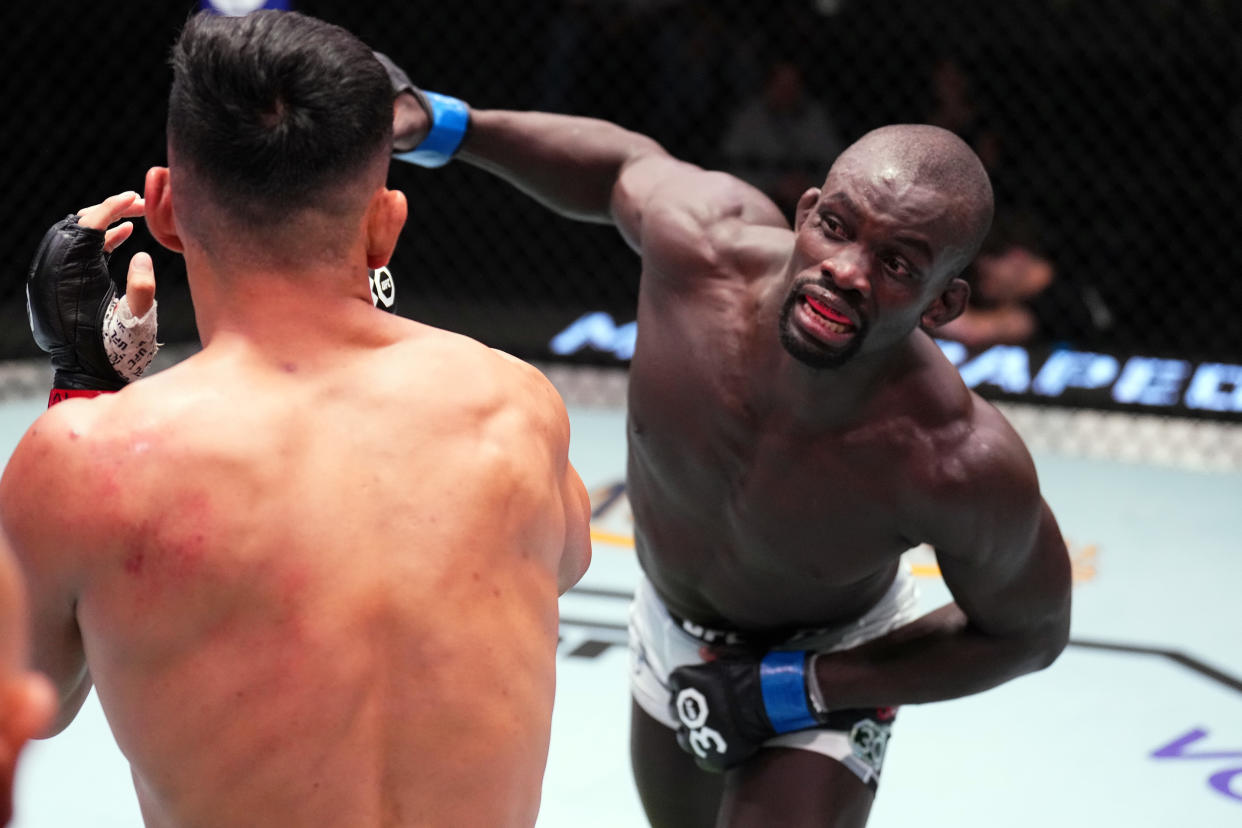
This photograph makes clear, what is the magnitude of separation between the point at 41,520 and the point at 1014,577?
3.79ft

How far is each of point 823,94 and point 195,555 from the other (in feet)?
14.8

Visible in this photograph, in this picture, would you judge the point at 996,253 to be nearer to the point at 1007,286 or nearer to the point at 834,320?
the point at 1007,286

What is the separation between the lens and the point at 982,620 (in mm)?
1795

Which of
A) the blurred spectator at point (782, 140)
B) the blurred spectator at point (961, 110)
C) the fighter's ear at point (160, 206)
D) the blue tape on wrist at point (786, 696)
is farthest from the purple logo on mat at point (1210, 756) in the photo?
the blurred spectator at point (782, 140)

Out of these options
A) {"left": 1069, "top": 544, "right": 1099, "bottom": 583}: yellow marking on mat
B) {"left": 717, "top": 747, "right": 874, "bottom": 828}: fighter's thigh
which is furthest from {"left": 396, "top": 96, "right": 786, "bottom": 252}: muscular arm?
{"left": 1069, "top": 544, "right": 1099, "bottom": 583}: yellow marking on mat

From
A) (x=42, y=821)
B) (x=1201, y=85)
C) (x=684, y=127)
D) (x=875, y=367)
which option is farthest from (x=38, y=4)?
(x=875, y=367)

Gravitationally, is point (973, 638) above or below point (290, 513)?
below

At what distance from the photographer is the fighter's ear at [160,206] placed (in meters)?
1.08

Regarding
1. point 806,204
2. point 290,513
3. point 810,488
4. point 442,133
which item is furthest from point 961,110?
Result: point 290,513

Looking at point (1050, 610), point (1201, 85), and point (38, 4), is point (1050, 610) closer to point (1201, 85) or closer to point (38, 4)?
point (1201, 85)

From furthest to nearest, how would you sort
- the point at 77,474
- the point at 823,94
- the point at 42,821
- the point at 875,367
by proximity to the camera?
the point at 823,94
the point at 42,821
the point at 875,367
the point at 77,474

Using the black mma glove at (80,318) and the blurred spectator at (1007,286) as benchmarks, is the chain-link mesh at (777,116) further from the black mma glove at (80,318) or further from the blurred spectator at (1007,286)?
the black mma glove at (80,318)

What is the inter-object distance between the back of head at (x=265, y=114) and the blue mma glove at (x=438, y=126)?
107cm

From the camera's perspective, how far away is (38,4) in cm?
513
